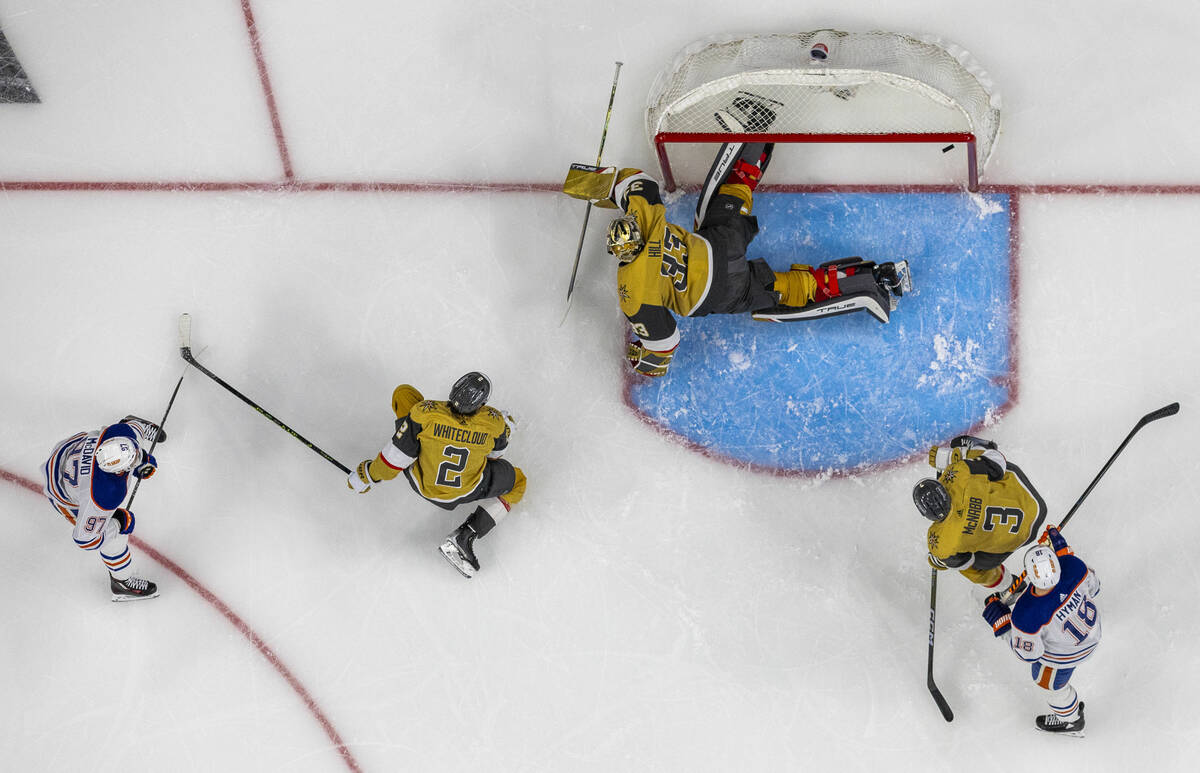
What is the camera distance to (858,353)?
440 centimetres

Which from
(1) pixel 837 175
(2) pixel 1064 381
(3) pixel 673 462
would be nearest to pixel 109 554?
→ (3) pixel 673 462

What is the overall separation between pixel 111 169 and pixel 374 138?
1328 millimetres

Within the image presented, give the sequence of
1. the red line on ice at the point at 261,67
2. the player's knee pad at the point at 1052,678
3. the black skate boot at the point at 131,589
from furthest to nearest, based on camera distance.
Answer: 1. the red line on ice at the point at 261,67
2. the black skate boot at the point at 131,589
3. the player's knee pad at the point at 1052,678

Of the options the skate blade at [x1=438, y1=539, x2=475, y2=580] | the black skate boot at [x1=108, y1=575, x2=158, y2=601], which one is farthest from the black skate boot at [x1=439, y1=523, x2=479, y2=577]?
the black skate boot at [x1=108, y1=575, x2=158, y2=601]

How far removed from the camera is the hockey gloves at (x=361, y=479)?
4.20 meters

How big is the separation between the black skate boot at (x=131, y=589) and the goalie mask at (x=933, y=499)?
3623 millimetres

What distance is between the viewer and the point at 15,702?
4.54 meters

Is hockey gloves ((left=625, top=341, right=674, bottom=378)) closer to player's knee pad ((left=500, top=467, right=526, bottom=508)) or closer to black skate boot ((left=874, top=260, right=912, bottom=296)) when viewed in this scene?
player's knee pad ((left=500, top=467, right=526, bottom=508))

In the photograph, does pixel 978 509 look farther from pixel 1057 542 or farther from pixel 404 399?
pixel 404 399

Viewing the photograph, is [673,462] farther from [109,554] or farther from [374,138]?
[109,554]

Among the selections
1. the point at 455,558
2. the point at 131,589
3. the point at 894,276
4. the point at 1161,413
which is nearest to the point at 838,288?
the point at 894,276

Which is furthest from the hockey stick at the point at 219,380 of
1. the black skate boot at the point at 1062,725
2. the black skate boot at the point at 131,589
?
the black skate boot at the point at 1062,725

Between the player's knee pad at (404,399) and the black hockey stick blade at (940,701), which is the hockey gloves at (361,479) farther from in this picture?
the black hockey stick blade at (940,701)

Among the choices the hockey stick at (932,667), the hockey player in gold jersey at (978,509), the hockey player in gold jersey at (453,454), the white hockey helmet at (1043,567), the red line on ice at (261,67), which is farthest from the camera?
the red line on ice at (261,67)
